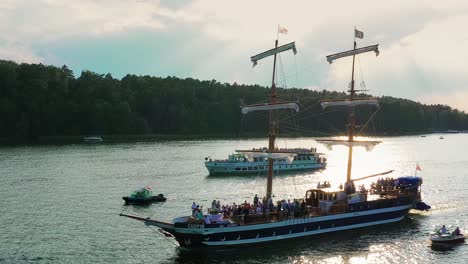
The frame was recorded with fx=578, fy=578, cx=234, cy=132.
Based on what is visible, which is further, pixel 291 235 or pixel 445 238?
pixel 291 235

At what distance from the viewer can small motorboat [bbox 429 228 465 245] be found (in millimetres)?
56625

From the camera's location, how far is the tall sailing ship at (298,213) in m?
52.9

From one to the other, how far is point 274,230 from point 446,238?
55.7 feet

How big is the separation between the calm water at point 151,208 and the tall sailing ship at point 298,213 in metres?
1.14

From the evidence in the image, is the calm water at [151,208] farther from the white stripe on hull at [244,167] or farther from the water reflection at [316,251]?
the white stripe on hull at [244,167]

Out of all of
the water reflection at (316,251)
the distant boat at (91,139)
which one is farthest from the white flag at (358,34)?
the distant boat at (91,139)

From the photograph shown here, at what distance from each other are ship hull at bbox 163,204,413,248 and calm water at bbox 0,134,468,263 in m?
0.86

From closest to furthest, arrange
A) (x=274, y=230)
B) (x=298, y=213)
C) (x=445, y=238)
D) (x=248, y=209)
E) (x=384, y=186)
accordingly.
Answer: (x=248, y=209), (x=274, y=230), (x=445, y=238), (x=298, y=213), (x=384, y=186)

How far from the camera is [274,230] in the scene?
56125mm

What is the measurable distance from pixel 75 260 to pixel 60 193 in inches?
1522

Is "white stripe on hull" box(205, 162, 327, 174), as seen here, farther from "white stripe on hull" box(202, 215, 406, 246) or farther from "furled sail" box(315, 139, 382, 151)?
"white stripe on hull" box(202, 215, 406, 246)

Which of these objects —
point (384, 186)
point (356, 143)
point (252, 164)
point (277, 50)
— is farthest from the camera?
point (252, 164)

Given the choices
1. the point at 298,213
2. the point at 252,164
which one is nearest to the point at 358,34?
the point at 298,213

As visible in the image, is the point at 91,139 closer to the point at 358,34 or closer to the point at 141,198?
the point at 141,198
